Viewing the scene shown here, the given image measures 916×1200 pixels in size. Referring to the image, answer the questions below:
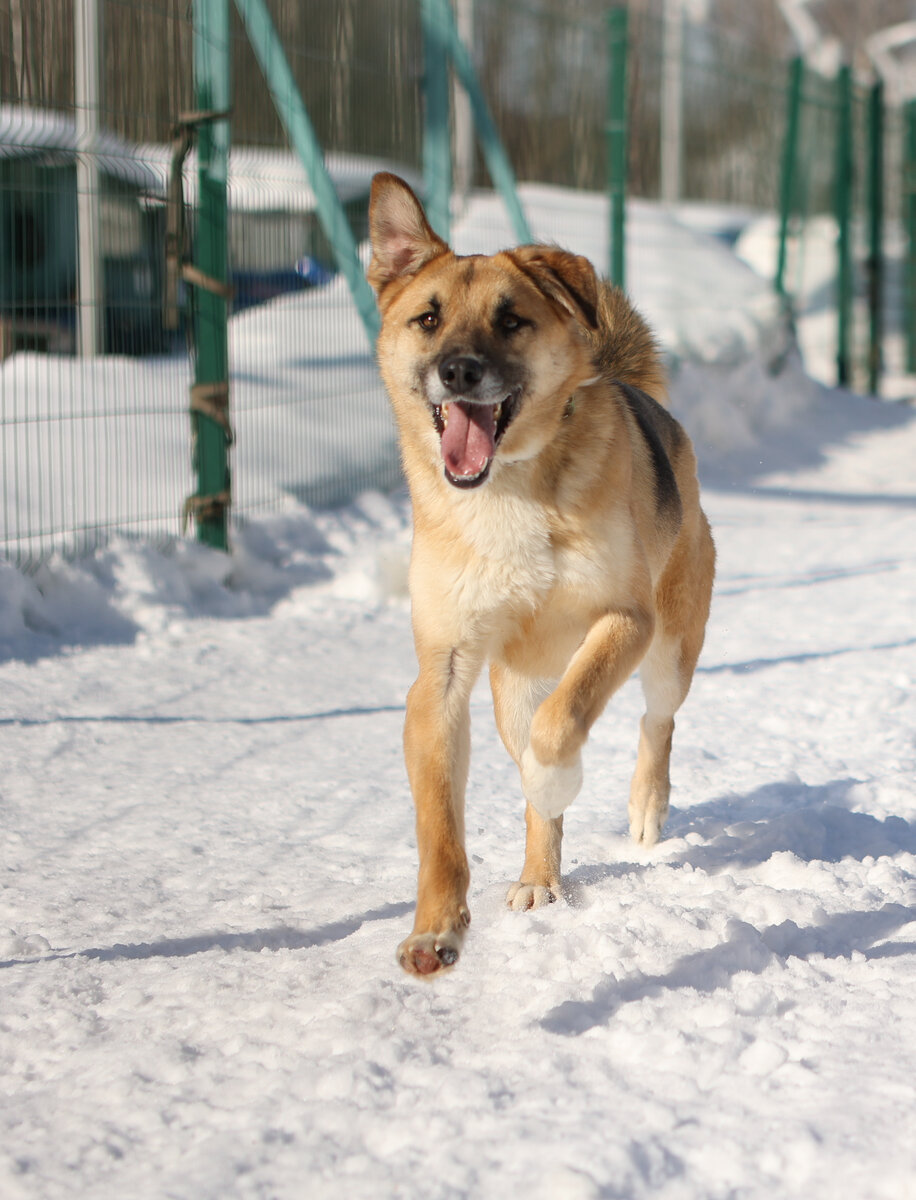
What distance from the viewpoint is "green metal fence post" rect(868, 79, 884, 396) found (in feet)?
46.8

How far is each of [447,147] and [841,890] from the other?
6.06 metres

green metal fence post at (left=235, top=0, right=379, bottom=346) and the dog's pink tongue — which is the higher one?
green metal fence post at (left=235, top=0, right=379, bottom=346)

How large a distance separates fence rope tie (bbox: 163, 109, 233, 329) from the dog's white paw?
3826mm

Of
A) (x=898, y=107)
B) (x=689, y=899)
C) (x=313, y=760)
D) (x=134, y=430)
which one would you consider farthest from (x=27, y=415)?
(x=898, y=107)

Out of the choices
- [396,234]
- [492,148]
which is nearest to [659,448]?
[396,234]

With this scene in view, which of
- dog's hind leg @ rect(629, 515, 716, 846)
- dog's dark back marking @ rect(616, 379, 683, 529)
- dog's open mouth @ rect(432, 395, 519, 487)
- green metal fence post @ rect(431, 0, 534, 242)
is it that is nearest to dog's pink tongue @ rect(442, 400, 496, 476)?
dog's open mouth @ rect(432, 395, 519, 487)

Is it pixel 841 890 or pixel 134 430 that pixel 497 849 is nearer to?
pixel 841 890

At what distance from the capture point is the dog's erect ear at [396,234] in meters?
3.25

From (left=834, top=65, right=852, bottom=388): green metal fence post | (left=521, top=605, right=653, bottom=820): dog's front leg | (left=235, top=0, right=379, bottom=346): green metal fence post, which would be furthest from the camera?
(left=834, top=65, right=852, bottom=388): green metal fence post

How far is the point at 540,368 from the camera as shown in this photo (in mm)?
3113

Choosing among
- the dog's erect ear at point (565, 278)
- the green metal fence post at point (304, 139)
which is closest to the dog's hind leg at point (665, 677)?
the dog's erect ear at point (565, 278)

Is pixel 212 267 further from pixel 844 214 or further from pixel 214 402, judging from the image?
pixel 844 214

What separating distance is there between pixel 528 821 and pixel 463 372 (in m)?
1.13

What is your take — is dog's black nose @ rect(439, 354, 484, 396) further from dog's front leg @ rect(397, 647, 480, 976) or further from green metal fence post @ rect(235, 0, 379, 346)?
green metal fence post @ rect(235, 0, 379, 346)
